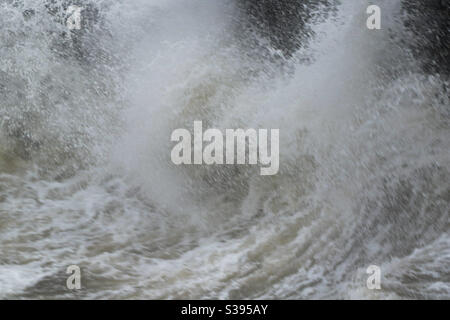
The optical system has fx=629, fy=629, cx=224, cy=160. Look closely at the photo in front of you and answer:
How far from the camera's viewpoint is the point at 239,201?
160 inches

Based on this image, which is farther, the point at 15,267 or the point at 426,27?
the point at 426,27

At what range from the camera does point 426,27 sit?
432 centimetres

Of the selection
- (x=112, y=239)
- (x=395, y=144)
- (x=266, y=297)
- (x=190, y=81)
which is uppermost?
(x=190, y=81)

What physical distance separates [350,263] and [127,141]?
5.74 feet

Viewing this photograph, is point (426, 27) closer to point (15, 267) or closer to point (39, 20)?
point (39, 20)

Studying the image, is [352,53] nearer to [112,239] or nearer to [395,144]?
[395,144]

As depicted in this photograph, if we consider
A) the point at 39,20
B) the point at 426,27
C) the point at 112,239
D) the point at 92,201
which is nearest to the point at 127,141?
the point at 92,201

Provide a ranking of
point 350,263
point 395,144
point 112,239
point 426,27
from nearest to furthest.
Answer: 1. point 350,263
2. point 112,239
3. point 395,144
4. point 426,27

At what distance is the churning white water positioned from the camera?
11.4ft

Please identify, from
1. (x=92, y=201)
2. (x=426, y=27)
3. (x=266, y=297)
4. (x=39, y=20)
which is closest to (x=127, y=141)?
(x=92, y=201)

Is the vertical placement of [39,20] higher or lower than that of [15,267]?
higher

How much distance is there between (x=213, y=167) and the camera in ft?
13.8

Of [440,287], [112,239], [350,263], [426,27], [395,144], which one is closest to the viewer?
[440,287]

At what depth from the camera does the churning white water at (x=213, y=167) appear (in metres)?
3.48
